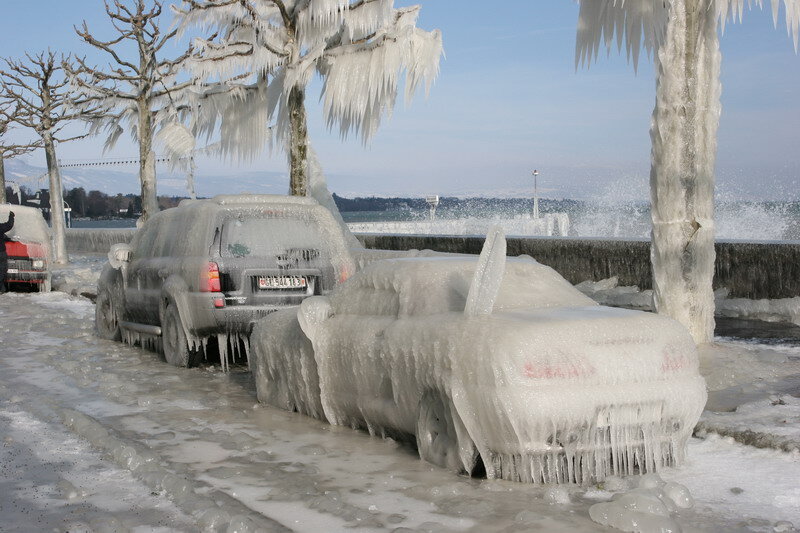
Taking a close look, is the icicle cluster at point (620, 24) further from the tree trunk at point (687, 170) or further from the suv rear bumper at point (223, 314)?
the suv rear bumper at point (223, 314)

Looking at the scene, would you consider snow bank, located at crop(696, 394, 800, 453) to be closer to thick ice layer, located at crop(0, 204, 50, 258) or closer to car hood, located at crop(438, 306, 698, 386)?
car hood, located at crop(438, 306, 698, 386)

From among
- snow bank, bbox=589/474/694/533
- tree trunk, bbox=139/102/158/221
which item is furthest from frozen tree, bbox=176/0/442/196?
snow bank, bbox=589/474/694/533

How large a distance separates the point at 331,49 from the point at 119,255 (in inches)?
477

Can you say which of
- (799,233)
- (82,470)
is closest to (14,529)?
(82,470)

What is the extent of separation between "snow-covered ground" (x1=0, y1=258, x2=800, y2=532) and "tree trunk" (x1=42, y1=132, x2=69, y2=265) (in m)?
22.4

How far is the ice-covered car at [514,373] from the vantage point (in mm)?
5160

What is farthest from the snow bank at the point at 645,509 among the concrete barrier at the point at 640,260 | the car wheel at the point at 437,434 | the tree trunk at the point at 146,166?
the tree trunk at the point at 146,166

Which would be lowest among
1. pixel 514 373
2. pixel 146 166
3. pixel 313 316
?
pixel 514 373

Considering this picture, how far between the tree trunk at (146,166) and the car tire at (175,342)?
50.6ft

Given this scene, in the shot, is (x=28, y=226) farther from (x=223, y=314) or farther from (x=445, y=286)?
(x=445, y=286)

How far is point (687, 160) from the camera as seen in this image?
32.6 ft

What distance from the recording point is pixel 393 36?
22.1m

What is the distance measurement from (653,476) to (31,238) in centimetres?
1824

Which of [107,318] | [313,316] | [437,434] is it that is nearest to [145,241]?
[107,318]
